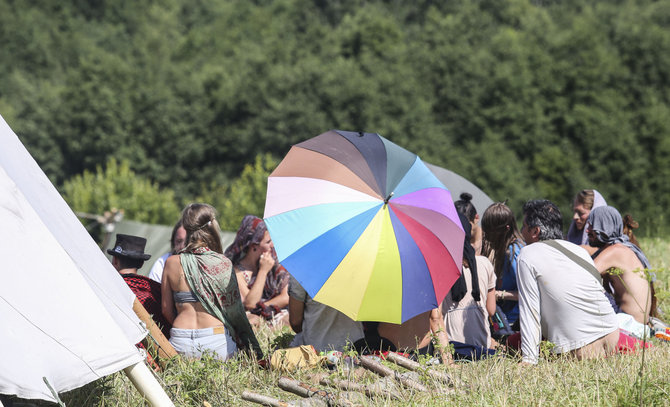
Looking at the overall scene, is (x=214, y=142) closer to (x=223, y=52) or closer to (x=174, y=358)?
(x=223, y=52)

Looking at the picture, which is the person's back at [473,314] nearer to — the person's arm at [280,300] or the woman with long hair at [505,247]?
the woman with long hair at [505,247]

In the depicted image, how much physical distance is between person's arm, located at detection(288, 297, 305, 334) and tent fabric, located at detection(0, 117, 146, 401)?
121cm

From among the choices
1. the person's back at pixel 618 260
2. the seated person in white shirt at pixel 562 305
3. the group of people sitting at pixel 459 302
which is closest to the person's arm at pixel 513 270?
the group of people sitting at pixel 459 302

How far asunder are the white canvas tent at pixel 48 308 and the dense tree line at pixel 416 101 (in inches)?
1210

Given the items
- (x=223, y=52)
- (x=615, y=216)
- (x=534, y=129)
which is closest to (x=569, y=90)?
(x=534, y=129)

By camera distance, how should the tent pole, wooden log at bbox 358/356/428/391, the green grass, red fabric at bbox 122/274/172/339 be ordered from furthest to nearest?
red fabric at bbox 122/274/172/339 < wooden log at bbox 358/356/428/391 < the green grass < the tent pole

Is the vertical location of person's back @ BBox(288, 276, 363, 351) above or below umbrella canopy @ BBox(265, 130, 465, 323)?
below

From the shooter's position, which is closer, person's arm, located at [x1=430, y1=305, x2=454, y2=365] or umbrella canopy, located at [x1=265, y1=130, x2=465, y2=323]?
umbrella canopy, located at [x1=265, y1=130, x2=465, y2=323]

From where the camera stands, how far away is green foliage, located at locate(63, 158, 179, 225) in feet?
114

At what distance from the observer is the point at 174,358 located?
4863 mm

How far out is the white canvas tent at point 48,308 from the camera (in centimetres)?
347

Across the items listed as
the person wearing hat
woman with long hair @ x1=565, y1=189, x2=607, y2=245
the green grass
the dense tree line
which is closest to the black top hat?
the person wearing hat

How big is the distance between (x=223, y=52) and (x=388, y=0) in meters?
13.6

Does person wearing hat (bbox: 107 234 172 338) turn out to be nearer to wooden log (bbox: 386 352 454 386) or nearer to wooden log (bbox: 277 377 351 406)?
wooden log (bbox: 277 377 351 406)
